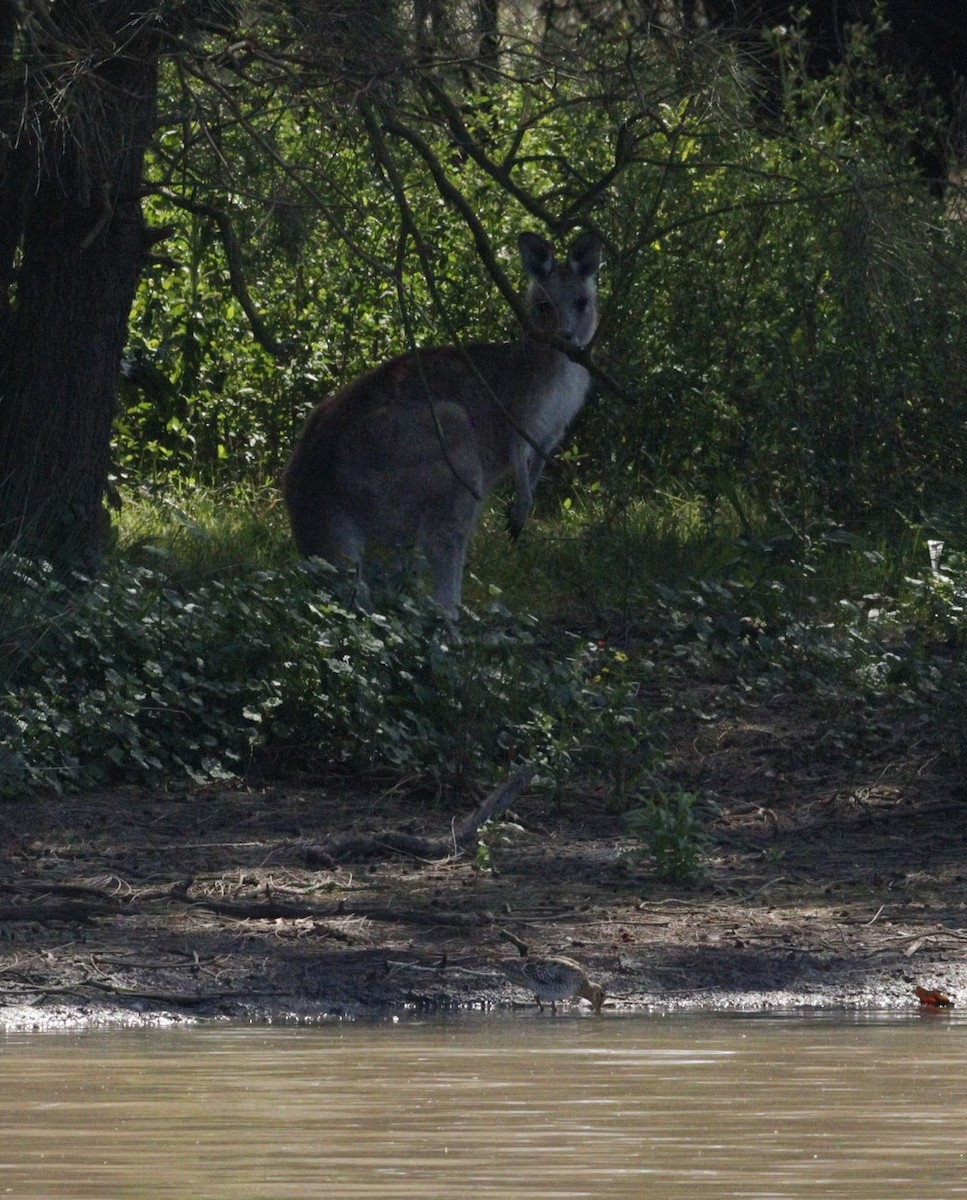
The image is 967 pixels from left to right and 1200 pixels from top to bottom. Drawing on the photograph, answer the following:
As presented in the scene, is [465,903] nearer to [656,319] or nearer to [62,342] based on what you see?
[62,342]

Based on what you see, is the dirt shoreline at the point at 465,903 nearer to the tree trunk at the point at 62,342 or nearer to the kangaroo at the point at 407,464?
the tree trunk at the point at 62,342

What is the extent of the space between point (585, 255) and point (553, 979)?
20.2 feet

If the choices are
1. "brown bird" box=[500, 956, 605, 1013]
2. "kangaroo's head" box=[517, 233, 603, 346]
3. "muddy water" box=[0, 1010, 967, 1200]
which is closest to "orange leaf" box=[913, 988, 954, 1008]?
"muddy water" box=[0, 1010, 967, 1200]

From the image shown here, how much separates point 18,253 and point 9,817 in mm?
3725

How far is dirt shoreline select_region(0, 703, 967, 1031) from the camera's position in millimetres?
6156

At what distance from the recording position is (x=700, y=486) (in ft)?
44.4

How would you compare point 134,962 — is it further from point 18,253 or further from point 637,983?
point 18,253

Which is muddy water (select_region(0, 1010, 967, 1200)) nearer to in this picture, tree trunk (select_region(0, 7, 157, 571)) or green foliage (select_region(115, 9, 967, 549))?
tree trunk (select_region(0, 7, 157, 571))

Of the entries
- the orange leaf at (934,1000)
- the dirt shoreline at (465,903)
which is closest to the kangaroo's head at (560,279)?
the dirt shoreline at (465,903)

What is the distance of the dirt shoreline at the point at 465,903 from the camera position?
6156 millimetres

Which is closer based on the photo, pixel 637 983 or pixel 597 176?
pixel 637 983

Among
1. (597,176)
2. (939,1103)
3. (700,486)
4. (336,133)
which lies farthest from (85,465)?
(939,1103)

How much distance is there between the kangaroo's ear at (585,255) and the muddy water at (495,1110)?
638cm

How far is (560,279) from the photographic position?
11727mm
